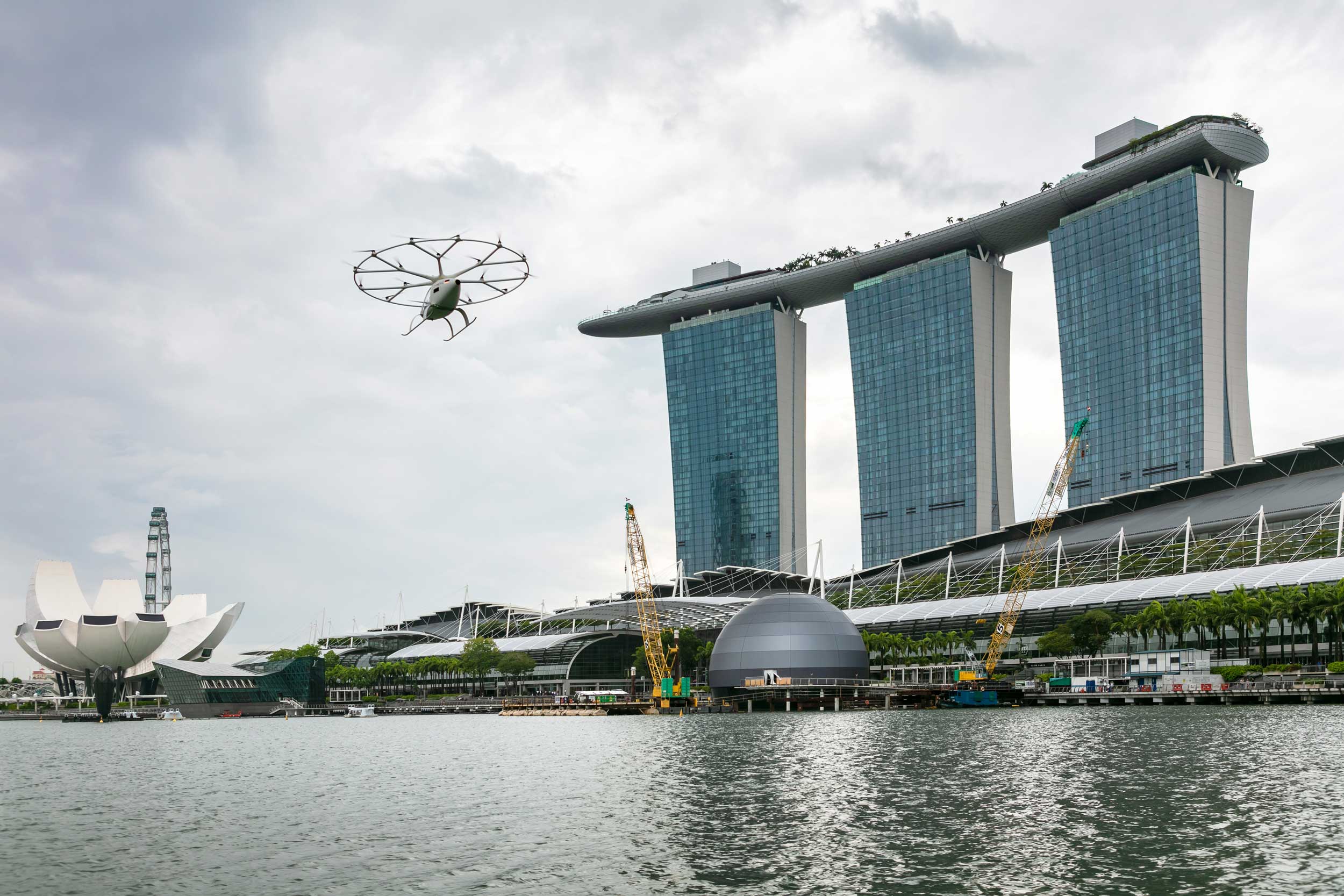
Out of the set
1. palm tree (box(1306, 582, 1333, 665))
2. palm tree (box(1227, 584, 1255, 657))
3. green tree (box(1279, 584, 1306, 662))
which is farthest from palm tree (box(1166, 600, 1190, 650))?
palm tree (box(1306, 582, 1333, 665))

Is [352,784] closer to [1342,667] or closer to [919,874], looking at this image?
[919,874]

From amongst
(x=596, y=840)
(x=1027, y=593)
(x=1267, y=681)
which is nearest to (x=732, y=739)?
(x=596, y=840)

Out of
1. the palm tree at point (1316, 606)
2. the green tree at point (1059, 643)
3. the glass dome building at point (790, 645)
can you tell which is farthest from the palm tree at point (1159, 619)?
the glass dome building at point (790, 645)

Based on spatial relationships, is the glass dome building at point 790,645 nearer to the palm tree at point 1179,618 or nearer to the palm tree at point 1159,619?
the palm tree at point 1159,619

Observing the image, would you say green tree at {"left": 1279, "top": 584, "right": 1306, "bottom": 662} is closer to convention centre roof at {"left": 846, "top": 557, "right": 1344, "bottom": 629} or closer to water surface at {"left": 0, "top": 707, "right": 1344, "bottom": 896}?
convention centre roof at {"left": 846, "top": 557, "right": 1344, "bottom": 629}

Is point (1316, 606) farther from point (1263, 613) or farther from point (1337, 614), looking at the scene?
point (1263, 613)
